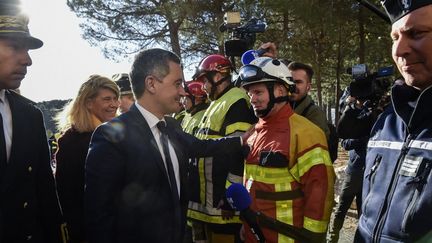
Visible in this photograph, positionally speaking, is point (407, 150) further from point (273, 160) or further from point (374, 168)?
point (273, 160)

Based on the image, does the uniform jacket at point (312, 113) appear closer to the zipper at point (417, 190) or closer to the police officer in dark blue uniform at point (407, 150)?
the police officer in dark blue uniform at point (407, 150)

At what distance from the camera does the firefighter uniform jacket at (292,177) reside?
2.78 m

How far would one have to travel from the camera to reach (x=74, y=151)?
3.35 m

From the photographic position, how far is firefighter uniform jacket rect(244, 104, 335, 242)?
9.11ft

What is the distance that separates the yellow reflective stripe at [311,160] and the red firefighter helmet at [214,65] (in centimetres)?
193

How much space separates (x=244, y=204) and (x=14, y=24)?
193cm

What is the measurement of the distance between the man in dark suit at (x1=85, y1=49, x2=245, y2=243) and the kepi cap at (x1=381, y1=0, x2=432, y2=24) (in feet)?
4.69

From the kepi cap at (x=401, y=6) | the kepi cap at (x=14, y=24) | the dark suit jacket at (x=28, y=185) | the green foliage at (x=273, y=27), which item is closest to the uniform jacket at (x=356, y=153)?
the kepi cap at (x=401, y=6)

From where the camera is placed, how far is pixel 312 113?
4.35 m

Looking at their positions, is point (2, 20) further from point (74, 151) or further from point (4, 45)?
point (74, 151)

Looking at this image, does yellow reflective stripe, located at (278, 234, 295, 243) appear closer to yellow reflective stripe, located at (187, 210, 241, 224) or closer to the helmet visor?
yellow reflective stripe, located at (187, 210, 241, 224)

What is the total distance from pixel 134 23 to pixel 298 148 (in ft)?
60.8

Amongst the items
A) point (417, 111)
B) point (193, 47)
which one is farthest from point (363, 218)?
point (193, 47)

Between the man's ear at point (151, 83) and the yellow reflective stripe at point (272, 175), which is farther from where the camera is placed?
the yellow reflective stripe at point (272, 175)
